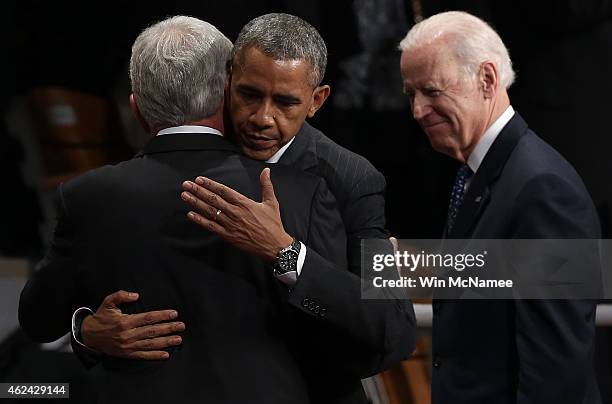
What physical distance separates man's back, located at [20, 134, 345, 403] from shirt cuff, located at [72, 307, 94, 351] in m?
0.08

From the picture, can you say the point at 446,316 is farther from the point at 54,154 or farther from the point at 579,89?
the point at 54,154

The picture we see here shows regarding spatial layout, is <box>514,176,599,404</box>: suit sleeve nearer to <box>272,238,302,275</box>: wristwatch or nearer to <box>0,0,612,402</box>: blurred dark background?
<box>272,238,302,275</box>: wristwatch

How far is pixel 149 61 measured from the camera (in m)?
1.53

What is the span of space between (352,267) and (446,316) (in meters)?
0.27

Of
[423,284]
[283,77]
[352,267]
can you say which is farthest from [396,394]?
[283,77]

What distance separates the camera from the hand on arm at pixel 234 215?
1.47m

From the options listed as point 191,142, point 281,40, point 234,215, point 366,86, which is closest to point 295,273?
point 234,215

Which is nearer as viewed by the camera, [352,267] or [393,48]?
[352,267]

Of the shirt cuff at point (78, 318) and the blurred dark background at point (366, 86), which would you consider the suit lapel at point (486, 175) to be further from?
the blurred dark background at point (366, 86)

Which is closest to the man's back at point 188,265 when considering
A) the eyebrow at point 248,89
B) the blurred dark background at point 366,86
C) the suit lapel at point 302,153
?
the eyebrow at point 248,89

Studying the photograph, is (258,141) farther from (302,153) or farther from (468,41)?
(468,41)

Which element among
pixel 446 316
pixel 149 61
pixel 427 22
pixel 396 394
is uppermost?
pixel 427 22

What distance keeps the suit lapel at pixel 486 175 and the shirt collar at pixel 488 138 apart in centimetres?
1

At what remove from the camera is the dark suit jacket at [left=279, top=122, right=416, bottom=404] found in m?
1.54
